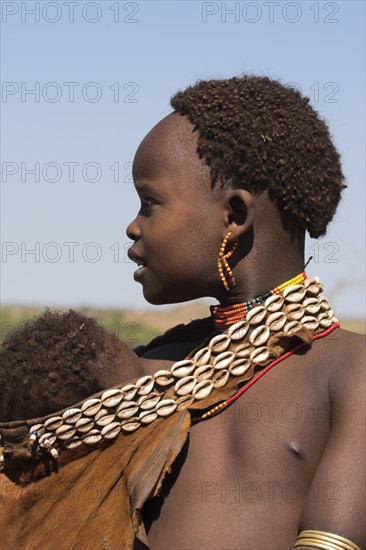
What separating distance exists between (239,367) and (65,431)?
0.55m

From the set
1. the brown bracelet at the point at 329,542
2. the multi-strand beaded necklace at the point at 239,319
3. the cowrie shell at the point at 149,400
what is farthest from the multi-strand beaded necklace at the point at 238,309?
the brown bracelet at the point at 329,542

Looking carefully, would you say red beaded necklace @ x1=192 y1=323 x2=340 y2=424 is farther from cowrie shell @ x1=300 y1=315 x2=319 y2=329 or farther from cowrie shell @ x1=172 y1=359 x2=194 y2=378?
cowrie shell @ x1=172 y1=359 x2=194 y2=378

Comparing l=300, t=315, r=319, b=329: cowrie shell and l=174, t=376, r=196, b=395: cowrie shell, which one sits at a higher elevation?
l=300, t=315, r=319, b=329: cowrie shell

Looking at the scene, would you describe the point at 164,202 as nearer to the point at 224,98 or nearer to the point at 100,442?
the point at 224,98

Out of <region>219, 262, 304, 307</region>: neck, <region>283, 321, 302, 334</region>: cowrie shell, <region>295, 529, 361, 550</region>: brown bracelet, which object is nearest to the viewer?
<region>295, 529, 361, 550</region>: brown bracelet

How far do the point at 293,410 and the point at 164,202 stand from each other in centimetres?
73

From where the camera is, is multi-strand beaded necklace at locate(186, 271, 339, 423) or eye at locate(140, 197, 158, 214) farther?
eye at locate(140, 197, 158, 214)

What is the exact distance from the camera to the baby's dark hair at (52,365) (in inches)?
127

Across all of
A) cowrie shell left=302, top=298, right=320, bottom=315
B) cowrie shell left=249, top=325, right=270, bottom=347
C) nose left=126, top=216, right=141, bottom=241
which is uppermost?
nose left=126, top=216, right=141, bottom=241

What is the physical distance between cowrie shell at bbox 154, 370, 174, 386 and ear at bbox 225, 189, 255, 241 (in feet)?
1.47

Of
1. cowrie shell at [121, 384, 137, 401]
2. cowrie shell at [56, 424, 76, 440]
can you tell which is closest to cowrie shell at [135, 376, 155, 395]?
cowrie shell at [121, 384, 137, 401]

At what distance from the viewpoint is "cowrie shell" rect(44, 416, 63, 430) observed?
325 centimetres

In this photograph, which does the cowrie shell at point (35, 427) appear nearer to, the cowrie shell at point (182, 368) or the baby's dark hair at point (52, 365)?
the baby's dark hair at point (52, 365)

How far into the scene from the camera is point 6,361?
10.8 ft
